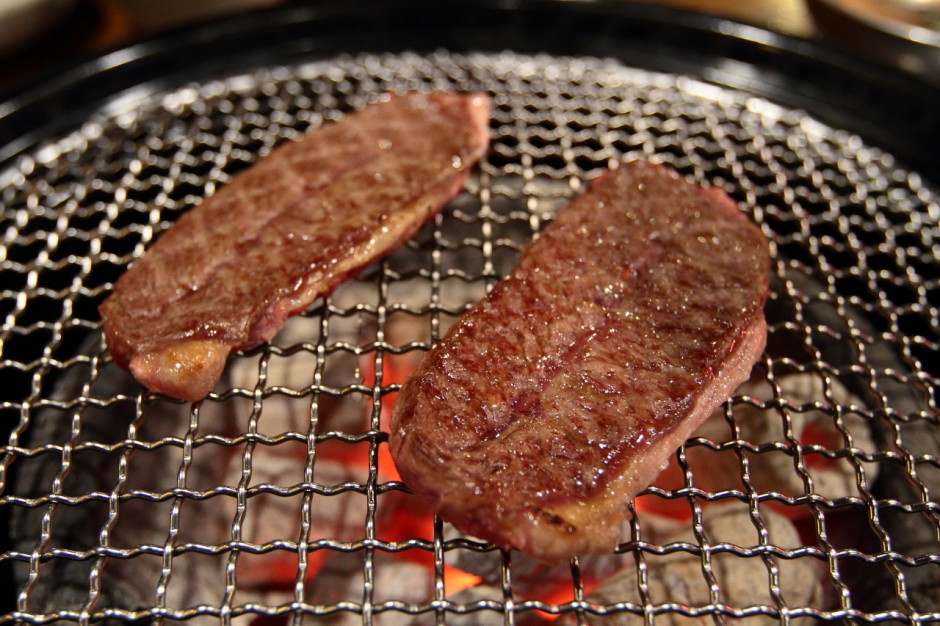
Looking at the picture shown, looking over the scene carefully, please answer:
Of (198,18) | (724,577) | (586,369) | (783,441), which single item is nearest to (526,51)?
(198,18)

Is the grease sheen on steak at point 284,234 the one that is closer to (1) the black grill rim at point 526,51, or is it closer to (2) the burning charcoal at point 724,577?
(1) the black grill rim at point 526,51

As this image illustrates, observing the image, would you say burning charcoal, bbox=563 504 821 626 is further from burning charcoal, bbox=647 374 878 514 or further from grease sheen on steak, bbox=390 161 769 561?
grease sheen on steak, bbox=390 161 769 561

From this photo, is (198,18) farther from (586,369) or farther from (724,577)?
(724,577)

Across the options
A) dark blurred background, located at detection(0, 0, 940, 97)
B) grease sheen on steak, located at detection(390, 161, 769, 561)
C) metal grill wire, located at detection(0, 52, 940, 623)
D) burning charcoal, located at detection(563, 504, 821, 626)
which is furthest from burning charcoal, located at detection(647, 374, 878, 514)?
dark blurred background, located at detection(0, 0, 940, 97)

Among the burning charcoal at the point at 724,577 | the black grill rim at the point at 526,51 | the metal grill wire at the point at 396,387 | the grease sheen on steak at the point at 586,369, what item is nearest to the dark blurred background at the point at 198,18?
the black grill rim at the point at 526,51

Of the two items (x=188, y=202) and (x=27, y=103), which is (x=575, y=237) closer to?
(x=188, y=202)

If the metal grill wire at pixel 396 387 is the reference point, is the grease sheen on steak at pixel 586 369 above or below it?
above

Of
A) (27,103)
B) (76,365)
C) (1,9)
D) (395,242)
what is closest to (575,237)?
(395,242)

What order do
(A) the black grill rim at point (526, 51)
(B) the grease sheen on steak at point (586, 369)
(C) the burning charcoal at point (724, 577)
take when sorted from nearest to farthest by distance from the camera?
(B) the grease sheen on steak at point (586, 369), (C) the burning charcoal at point (724, 577), (A) the black grill rim at point (526, 51)
